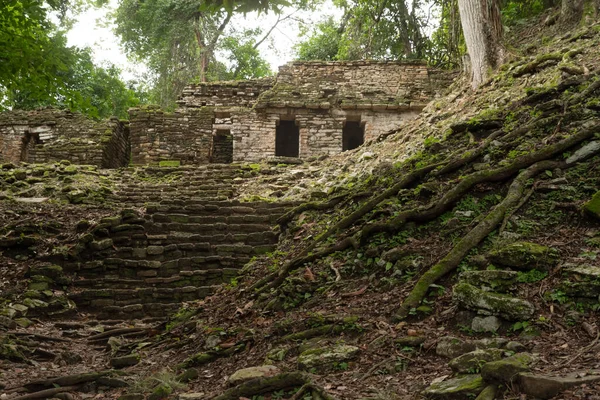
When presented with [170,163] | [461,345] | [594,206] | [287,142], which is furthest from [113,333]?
[287,142]

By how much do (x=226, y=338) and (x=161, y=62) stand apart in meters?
21.6

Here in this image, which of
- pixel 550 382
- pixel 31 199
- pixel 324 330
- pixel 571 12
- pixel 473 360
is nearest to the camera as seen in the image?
pixel 550 382

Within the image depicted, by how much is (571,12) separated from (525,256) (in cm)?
972

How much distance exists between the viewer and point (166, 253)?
8.09 meters

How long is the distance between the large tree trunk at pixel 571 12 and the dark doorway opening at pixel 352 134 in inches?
250

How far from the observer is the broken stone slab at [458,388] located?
2834mm

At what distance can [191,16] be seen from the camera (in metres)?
22.6

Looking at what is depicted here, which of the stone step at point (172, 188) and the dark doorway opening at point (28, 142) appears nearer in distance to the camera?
the stone step at point (172, 188)

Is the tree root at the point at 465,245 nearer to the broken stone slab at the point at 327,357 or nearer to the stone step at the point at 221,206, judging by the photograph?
the broken stone slab at the point at 327,357

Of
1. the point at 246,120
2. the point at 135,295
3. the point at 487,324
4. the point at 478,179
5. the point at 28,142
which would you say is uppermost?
the point at 246,120

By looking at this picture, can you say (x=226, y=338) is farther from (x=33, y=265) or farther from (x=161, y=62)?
(x=161, y=62)

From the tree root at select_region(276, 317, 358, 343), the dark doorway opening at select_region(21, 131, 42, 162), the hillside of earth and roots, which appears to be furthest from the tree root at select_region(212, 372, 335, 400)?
the dark doorway opening at select_region(21, 131, 42, 162)

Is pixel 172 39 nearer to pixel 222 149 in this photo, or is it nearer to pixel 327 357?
pixel 222 149

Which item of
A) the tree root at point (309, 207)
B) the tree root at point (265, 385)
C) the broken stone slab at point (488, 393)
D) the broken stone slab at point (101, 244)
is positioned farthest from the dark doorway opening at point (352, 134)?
the broken stone slab at point (488, 393)
